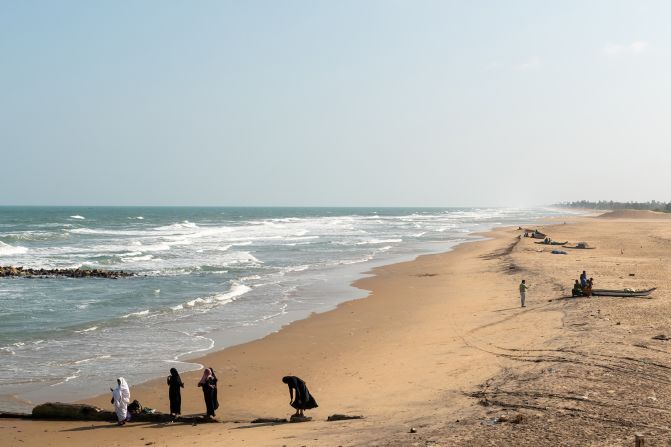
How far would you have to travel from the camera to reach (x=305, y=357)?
54.4 feet

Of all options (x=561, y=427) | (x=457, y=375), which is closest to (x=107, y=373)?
(x=457, y=375)

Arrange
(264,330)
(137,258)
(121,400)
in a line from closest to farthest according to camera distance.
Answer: (121,400) → (264,330) → (137,258)

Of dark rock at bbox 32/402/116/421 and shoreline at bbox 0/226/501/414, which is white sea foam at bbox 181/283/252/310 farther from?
dark rock at bbox 32/402/116/421

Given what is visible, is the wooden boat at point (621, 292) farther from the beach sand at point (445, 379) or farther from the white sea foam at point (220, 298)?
the white sea foam at point (220, 298)

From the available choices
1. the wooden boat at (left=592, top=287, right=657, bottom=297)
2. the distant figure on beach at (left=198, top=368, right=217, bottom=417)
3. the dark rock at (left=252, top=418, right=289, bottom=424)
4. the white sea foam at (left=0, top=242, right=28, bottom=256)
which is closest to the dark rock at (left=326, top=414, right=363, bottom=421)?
the dark rock at (left=252, top=418, right=289, bottom=424)

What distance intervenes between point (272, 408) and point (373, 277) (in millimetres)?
21915

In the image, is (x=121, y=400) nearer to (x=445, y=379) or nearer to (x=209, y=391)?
(x=209, y=391)

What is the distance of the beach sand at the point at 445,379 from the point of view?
9484mm

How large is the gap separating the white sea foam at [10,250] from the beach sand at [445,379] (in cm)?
3773

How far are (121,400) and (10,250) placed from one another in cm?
4830

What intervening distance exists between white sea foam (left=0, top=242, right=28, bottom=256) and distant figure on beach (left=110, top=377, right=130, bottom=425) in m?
44.6

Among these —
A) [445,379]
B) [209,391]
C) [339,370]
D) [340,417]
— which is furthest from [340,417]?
[339,370]

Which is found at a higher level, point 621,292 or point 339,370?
point 621,292

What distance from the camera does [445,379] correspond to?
1305 cm
